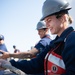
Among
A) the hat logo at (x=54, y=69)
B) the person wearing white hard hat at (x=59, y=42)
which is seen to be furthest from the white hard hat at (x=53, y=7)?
the hat logo at (x=54, y=69)

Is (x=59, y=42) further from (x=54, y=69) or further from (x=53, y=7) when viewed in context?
(x=53, y=7)

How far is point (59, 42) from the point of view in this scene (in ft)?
8.38

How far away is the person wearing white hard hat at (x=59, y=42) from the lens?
2230 mm

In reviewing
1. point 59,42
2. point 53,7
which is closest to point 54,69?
point 59,42

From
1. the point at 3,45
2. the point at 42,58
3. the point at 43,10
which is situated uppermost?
the point at 43,10

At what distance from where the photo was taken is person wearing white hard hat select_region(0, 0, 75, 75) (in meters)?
2.23

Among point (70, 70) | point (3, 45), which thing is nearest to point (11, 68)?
point (70, 70)

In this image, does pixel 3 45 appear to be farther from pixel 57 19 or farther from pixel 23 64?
pixel 57 19

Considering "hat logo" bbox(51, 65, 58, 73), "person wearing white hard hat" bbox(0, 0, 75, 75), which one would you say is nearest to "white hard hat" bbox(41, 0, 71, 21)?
"person wearing white hard hat" bbox(0, 0, 75, 75)

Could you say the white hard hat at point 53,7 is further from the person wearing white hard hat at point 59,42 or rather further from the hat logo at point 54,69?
the hat logo at point 54,69

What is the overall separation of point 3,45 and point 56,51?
5.21 m

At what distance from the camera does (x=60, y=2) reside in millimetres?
2859

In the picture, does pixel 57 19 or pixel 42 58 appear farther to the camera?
pixel 42 58

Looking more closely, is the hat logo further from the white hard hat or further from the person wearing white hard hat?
the white hard hat
